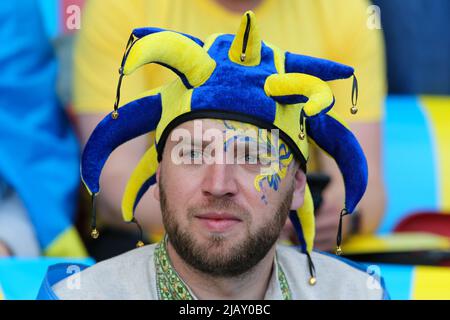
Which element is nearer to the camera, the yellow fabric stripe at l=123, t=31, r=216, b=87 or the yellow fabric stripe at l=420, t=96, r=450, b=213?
the yellow fabric stripe at l=123, t=31, r=216, b=87

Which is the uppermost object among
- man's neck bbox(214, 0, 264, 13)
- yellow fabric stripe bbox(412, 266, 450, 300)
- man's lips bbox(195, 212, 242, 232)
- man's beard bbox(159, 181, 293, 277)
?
man's neck bbox(214, 0, 264, 13)

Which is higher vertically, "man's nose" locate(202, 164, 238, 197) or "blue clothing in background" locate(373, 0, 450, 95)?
"blue clothing in background" locate(373, 0, 450, 95)

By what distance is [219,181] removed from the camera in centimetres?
99

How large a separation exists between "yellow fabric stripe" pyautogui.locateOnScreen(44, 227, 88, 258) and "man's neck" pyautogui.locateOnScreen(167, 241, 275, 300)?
46 cm

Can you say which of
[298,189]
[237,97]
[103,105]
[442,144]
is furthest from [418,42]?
[237,97]

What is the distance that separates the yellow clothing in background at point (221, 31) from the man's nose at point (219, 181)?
0.40 m

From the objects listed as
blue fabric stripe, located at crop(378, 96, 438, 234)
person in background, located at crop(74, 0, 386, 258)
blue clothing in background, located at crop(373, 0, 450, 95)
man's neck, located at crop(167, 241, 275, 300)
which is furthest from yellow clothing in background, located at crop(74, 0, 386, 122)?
blue clothing in background, located at crop(373, 0, 450, 95)

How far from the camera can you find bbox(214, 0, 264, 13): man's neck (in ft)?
4.83

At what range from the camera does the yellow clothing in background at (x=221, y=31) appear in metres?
1.41

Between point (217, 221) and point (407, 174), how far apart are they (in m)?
0.88

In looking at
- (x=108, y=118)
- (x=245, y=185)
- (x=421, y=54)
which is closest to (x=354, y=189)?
(x=245, y=185)

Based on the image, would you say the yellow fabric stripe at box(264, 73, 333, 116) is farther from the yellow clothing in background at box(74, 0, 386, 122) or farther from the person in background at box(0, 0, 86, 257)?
the person in background at box(0, 0, 86, 257)

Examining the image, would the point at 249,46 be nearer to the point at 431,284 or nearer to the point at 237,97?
the point at 237,97
